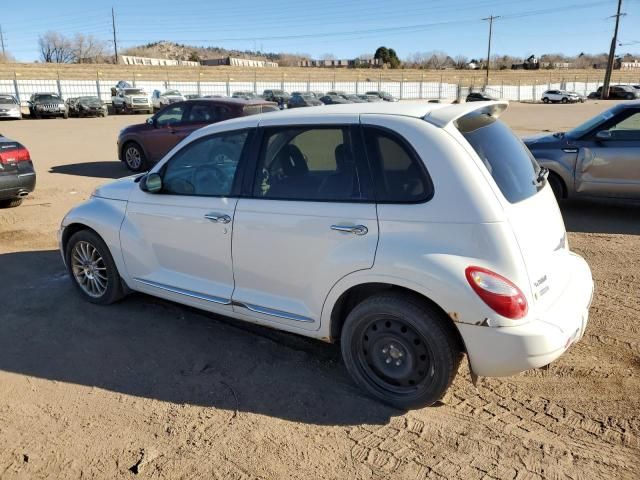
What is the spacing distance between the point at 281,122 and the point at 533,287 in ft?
6.36

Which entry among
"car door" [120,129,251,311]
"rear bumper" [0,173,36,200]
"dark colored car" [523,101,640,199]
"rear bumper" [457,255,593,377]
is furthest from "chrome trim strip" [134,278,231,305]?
"dark colored car" [523,101,640,199]

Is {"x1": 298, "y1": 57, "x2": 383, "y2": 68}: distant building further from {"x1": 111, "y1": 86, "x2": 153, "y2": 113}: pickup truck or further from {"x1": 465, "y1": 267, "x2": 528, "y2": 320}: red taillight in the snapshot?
{"x1": 465, "y1": 267, "x2": 528, "y2": 320}: red taillight

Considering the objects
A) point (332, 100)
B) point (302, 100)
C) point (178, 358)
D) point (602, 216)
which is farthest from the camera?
point (302, 100)

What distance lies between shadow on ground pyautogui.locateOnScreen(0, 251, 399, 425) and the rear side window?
131 centimetres

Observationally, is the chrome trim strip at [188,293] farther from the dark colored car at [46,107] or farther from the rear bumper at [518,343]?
the dark colored car at [46,107]

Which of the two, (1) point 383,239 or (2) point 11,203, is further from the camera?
(2) point 11,203

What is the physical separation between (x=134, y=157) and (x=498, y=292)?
11310 millimetres

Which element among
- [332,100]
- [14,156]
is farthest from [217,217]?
[332,100]

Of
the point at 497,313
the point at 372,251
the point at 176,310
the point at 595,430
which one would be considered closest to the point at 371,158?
the point at 372,251

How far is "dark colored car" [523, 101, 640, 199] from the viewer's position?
7.48m

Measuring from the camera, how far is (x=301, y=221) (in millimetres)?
3355

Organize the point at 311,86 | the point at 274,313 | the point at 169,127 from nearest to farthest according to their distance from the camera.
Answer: the point at 274,313 → the point at 169,127 → the point at 311,86

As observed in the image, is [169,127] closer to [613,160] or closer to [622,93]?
[613,160]

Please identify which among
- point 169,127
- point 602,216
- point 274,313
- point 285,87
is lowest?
point 602,216
